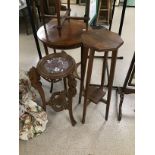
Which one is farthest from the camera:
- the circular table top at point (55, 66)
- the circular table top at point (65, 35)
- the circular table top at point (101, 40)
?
the circular table top at point (65, 35)

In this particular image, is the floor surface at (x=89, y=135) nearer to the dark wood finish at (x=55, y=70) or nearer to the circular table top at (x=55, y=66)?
the dark wood finish at (x=55, y=70)

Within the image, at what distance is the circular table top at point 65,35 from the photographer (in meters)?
1.49

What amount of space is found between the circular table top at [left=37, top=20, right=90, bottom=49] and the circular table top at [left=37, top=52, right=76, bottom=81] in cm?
9

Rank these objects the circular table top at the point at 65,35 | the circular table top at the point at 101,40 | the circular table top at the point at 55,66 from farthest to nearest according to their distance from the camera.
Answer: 1. the circular table top at the point at 65,35
2. the circular table top at the point at 55,66
3. the circular table top at the point at 101,40

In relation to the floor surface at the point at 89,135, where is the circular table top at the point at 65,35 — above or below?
above

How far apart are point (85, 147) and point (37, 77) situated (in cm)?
70

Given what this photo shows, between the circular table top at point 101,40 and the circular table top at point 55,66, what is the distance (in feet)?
0.80

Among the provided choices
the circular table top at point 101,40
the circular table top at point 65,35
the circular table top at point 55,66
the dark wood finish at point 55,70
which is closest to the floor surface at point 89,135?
the dark wood finish at point 55,70

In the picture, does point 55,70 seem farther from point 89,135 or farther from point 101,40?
point 89,135

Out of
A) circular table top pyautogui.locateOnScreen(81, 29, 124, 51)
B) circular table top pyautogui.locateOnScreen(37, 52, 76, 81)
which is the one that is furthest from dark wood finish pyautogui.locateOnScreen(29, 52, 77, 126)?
circular table top pyautogui.locateOnScreen(81, 29, 124, 51)

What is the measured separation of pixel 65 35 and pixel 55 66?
294 mm

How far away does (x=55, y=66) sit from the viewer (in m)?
1.44

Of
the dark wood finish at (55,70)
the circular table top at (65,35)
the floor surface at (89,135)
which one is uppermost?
the circular table top at (65,35)
